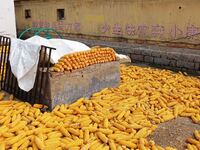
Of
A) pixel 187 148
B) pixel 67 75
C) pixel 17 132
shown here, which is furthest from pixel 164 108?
pixel 17 132

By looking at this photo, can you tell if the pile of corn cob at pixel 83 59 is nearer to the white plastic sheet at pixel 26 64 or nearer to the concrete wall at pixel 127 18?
the white plastic sheet at pixel 26 64

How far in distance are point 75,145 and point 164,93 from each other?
315cm

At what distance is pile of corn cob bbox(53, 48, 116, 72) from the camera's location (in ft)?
18.6

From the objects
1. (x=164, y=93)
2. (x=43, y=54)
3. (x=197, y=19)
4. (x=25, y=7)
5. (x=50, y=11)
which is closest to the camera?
(x=43, y=54)

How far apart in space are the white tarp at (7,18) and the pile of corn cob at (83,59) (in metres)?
9.07

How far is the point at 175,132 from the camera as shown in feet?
16.3

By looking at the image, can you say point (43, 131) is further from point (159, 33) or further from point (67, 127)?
point (159, 33)

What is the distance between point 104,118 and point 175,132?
50.2 inches

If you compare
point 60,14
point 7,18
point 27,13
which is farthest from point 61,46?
point 27,13

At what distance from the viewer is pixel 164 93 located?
6711 mm

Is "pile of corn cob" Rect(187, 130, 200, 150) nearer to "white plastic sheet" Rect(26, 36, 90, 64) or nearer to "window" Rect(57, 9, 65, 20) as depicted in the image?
"white plastic sheet" Rect(26, 36, 90, 64)

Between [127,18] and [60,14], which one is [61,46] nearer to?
[127,18]

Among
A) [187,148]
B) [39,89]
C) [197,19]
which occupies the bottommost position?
[187,148]

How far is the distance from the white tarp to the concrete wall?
2278 mm
